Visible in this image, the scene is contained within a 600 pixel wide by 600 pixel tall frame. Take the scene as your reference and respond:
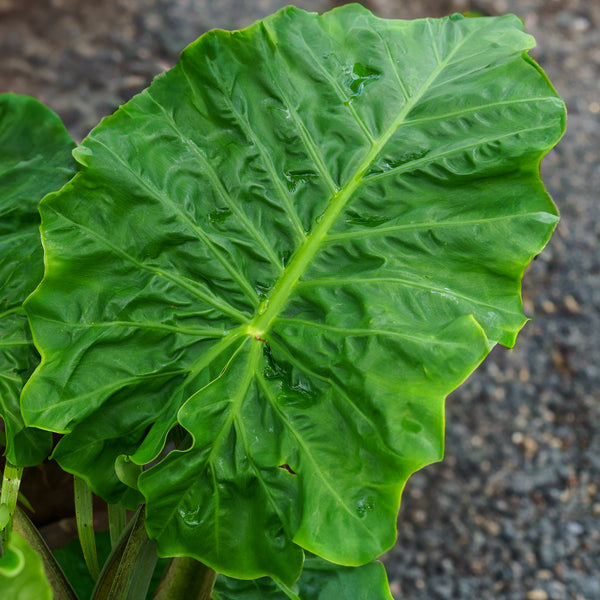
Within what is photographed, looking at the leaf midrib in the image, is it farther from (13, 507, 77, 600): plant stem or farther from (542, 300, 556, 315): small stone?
(542, 300, 556, 315): small stone

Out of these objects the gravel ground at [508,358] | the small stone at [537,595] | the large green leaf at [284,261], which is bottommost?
the small stone at [537,595]

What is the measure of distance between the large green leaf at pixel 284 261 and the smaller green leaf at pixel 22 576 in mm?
236

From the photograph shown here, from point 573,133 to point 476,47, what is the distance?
1.78 metres

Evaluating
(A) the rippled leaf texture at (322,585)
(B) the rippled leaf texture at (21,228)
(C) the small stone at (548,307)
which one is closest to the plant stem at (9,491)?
(B) the rippled leaf texture at (21,228)

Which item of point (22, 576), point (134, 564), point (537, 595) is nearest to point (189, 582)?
point (134, 564)

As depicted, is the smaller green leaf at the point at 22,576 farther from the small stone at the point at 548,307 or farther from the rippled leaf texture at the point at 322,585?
the small stone at the point at 548,307

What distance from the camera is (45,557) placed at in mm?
970

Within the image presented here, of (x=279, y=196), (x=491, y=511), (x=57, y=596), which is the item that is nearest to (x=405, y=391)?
(x=279, y=196)

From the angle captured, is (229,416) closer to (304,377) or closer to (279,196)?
(304,377)

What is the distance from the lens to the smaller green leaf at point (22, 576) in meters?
0.53

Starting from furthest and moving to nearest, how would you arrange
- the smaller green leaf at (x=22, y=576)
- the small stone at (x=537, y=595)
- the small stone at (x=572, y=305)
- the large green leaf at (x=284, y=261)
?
the small stone at (x=572, y=305)
the small stone at (x=537, y=595)
the large green leaf at (x=284, y=261)
the smaller green leaf at (x=22, y=576)

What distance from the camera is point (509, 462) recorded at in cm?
199

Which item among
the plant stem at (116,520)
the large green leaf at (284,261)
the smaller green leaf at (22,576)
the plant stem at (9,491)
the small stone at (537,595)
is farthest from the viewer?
the small stone at (537,595)

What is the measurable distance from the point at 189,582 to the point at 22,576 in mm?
465
